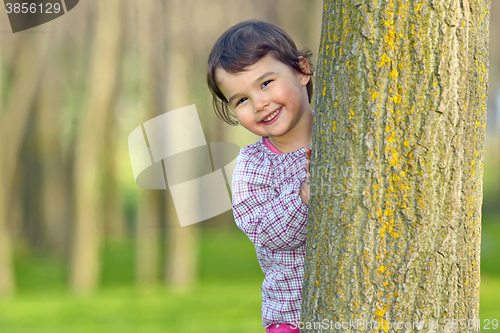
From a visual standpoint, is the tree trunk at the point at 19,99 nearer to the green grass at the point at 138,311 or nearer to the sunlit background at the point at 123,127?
the sunlit background at the point at 123,127

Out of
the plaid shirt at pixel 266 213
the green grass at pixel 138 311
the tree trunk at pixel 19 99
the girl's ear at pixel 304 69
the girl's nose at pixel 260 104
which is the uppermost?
the tree trunk at pixel 19 99

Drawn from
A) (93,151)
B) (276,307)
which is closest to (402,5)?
(276,307)

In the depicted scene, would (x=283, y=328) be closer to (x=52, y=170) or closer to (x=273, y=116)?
(x=273, y=116)

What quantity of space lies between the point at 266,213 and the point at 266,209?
29 mm

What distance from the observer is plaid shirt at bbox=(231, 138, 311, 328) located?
228 centimetres

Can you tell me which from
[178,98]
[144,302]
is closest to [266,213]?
[144,302]

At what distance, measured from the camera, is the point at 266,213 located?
7.18ft

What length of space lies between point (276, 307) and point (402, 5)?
1.51 metres

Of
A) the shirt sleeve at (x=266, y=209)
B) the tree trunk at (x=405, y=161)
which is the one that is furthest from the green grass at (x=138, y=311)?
the tree trunk at (x=405, y=161)

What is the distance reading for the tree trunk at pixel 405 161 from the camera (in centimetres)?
158

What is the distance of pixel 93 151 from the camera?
1010cm

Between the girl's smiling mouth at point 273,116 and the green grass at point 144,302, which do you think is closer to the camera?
the girl's smiling mouth at point 273,116

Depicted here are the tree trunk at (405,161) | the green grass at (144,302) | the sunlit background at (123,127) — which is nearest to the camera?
the tree trunk at (405,161)

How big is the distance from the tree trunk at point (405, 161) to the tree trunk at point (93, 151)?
356 inches
